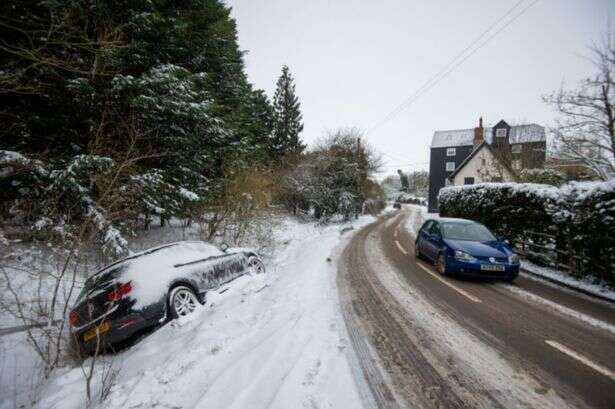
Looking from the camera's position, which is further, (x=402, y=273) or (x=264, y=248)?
(x=264, y=248)

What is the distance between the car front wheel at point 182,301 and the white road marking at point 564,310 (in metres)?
6.93

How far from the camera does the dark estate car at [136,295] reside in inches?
175

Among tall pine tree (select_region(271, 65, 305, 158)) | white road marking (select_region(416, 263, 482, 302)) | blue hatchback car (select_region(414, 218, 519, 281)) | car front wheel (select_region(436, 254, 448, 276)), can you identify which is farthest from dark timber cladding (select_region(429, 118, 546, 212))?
white road marking (select_region(416, 263, 482, 302))

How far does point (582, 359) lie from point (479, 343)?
1175 mm

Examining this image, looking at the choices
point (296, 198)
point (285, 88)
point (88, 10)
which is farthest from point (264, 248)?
point (285, 88)

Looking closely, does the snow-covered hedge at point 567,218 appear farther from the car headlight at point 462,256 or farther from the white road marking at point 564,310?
the car headlight at point 462,256

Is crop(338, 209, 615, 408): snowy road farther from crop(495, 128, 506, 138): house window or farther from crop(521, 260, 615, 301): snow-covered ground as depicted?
crop(495, 128, 506, 138): house window

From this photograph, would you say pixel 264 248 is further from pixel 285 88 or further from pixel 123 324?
pixel 285 88

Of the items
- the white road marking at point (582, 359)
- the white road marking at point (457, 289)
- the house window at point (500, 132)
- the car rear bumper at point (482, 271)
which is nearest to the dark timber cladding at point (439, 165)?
the house window at point (500, 132)

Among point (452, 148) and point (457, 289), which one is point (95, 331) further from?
point (452, 148)

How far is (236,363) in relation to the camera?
3406 mm

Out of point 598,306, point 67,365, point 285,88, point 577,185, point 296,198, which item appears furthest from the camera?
point 285,88

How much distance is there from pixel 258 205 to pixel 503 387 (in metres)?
9.68

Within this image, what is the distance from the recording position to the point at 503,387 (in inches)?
122
